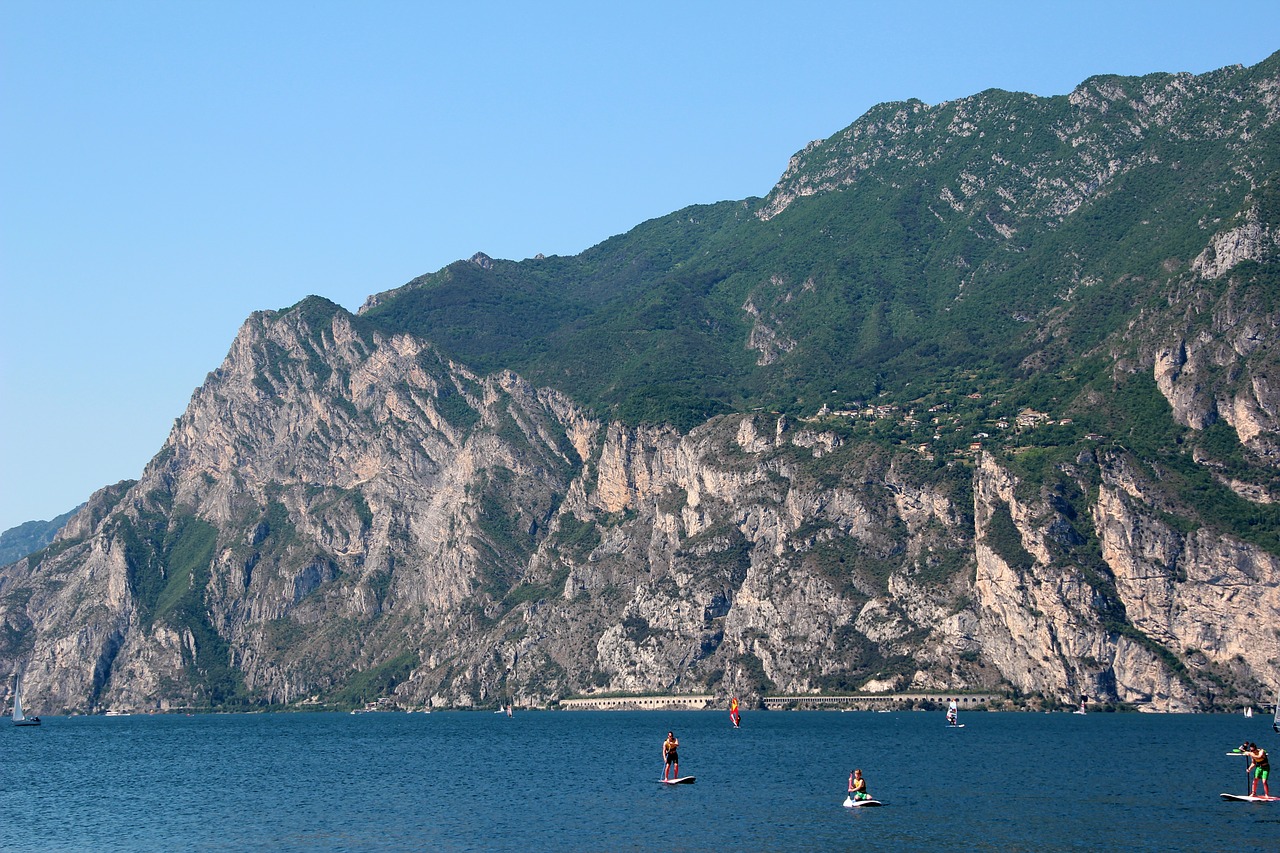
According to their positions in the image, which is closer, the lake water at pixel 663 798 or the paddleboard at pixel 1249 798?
the lake water at pixel 663 798

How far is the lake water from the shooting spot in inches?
3659

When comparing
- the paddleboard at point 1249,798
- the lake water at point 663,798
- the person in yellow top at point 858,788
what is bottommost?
the lake water at point 663,798

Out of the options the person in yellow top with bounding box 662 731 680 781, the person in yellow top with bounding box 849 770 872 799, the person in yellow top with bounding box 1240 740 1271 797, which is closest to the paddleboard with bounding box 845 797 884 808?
the person in yellow top with bounding box 849 770 872 799

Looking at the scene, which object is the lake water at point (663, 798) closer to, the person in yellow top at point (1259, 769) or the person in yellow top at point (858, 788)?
the person in yellow top at point (858, 788)

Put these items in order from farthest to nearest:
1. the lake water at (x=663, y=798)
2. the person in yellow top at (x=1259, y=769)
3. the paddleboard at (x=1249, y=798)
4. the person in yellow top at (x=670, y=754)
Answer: the person in yellow top at (x=670, y=754), the person in yellow top at (x=1259, y=769), the paddleboard at (x=1249, y=798), the lake water at (x=663, y=798)

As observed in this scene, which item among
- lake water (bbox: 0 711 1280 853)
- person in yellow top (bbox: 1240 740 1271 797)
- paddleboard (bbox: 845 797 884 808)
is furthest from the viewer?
person in yellow top (bbox: 1240 740 1271 797)

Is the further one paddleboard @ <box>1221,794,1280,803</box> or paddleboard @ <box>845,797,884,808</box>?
paddleboard @ <box>1221,794,1280,803</box>

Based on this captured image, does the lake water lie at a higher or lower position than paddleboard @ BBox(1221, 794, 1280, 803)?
lower

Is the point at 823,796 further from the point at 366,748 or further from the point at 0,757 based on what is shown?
the point at 0,757

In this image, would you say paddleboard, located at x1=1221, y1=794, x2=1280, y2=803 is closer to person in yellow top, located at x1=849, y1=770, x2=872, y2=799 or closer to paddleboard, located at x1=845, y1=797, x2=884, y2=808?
paddleboard, located at x1=845, y1=797, x2=884, y2=808

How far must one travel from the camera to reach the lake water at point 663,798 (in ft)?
305

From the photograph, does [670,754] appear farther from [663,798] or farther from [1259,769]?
[1259,769]

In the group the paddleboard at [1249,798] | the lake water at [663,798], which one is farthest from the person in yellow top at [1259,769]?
the lake water at [663,798]

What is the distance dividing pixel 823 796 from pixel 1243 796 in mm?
27594
